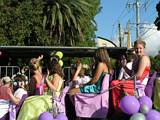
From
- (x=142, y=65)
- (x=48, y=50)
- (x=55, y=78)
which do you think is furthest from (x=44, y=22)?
(x=142, y=65)

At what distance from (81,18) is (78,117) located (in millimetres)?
A: 31077

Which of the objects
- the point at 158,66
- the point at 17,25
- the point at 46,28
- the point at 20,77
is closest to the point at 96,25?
the point at 46,28

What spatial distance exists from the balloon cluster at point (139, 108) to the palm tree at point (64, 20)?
28607mm

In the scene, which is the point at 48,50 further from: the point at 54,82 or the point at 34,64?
the point at 54,82

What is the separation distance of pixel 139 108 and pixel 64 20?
1200 inches

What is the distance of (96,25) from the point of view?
45.3 m

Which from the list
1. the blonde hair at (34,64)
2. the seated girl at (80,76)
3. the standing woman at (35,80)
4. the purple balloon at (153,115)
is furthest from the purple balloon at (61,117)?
the blonde hair at (34,64)

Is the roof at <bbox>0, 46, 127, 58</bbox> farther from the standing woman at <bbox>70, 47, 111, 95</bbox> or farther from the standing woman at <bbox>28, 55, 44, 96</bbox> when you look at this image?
the standing woman at <bbox>70, 47, 111, 95</bbox>

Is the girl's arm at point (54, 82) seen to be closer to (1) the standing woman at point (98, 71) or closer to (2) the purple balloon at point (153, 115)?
(1) the standing woman at point (98, 71)

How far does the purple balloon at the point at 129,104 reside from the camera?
763 cm

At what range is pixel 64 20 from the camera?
1494 inches

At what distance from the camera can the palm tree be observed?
37000 millimetres

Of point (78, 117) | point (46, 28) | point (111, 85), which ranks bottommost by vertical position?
point (78, 117)

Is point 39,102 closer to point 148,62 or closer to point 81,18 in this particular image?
point 148,62
